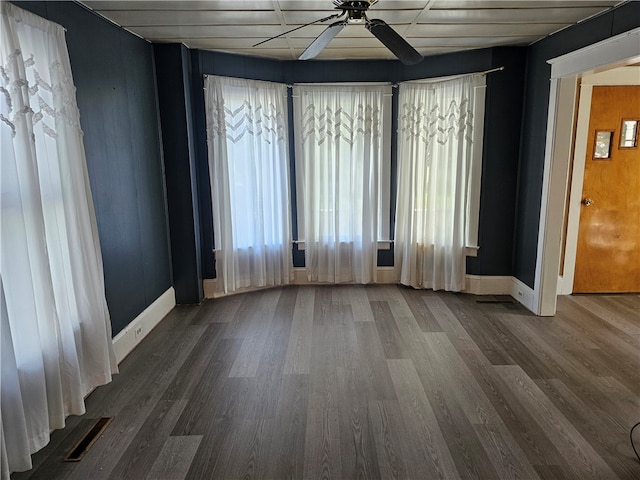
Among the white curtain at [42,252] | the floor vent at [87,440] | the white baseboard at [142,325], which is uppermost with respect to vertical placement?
the white curtain at [42,252]

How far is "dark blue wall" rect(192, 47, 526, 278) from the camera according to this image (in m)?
4.10

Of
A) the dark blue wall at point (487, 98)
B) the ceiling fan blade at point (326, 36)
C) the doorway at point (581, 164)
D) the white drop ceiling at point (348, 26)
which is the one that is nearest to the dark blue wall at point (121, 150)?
the white drop ceiling at point (348, 26)

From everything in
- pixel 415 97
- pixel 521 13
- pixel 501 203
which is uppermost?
pixel 521 13

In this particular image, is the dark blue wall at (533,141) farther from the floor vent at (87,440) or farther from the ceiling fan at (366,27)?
the floor vent at (87,440)

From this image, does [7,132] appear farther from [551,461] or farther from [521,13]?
[521,13]

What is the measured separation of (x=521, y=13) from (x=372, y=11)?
1036 millimetres

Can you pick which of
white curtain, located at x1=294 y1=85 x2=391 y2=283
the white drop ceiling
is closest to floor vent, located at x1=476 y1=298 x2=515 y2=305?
white curtain, located at x1=294 y1=85 x2=391 y2=283

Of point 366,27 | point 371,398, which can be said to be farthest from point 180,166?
point 371,398

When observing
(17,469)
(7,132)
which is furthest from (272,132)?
(17,469)

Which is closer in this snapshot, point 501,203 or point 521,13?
point 521,13

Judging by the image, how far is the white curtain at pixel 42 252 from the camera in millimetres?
1917

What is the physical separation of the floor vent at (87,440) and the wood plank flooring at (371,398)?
39mm

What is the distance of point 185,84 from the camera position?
3932 mm

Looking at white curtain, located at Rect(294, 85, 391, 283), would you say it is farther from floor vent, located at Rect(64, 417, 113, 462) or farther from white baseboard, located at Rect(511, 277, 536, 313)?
floor vent, located at Rect(64, 417, 113, 462)
